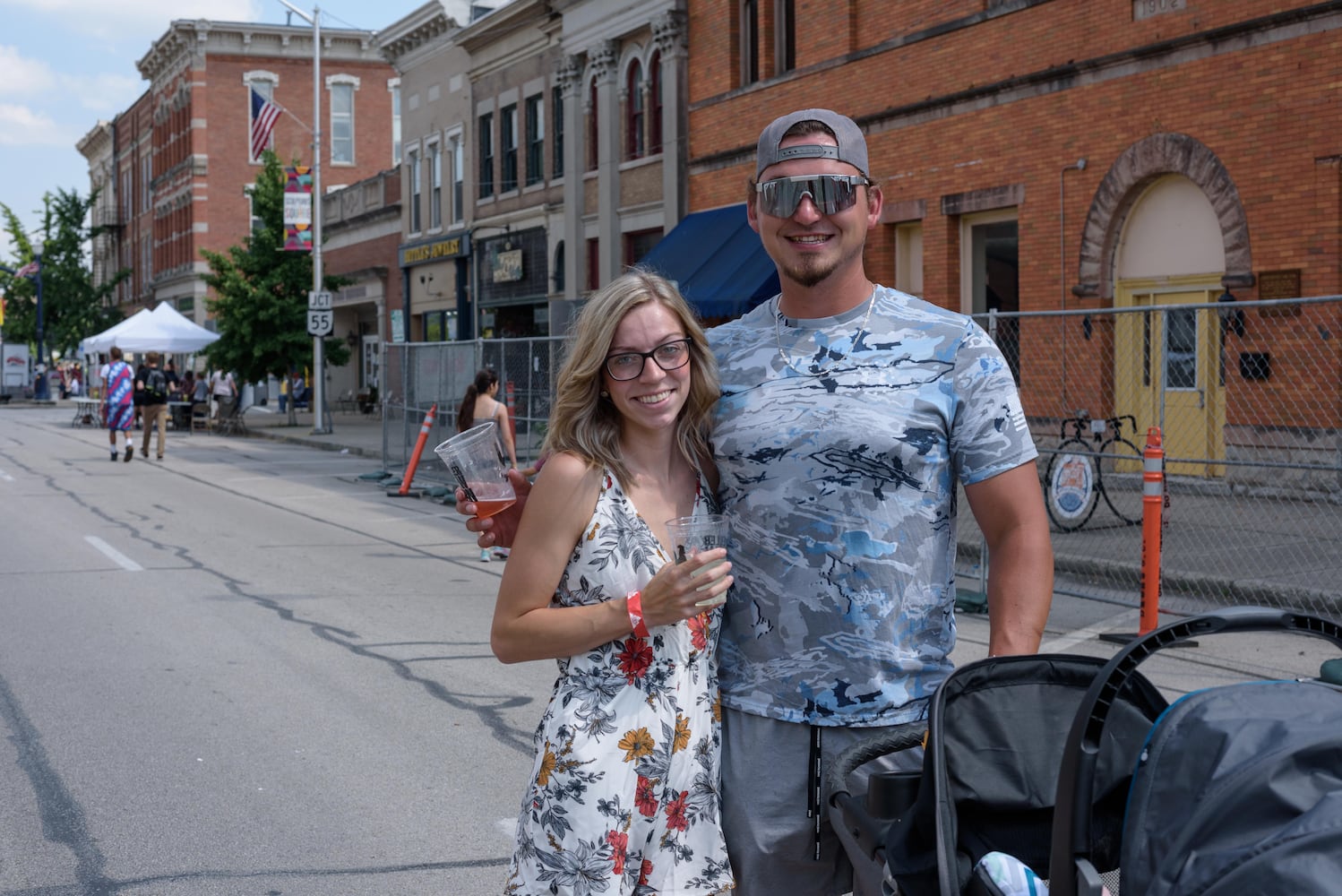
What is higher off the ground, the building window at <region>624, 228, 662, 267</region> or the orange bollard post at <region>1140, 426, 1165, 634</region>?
the building window at <region>624, 228, 662, 267</region>

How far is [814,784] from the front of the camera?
2633 mm

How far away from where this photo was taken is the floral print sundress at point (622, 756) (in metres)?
2.54

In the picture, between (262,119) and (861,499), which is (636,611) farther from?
(262,119)

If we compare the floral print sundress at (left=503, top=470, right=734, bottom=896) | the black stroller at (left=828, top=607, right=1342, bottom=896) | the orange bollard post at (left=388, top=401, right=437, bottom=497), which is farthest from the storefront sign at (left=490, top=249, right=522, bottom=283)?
the black stroller at (left=828, top=607, right=1342, bottom=896)

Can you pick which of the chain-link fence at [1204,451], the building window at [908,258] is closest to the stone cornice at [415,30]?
the building window at [908,258]

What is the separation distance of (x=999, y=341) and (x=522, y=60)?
19703 mm

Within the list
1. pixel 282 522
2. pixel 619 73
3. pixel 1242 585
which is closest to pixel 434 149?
pixel 619 73

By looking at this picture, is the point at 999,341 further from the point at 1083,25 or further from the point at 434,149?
the point at 434,149

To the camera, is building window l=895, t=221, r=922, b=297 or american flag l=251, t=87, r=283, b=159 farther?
american flag l=251, t=87, r=283, b=159

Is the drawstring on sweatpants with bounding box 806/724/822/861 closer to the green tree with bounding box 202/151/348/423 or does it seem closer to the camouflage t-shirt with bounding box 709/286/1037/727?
the camouflage t-shirt with bounding box 709/286/1037/727

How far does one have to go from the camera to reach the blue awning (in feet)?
64.7

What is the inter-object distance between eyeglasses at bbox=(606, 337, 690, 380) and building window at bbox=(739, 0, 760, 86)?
2047 centimetres

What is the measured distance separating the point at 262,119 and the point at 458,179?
5.00 meters

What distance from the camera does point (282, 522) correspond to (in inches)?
589
